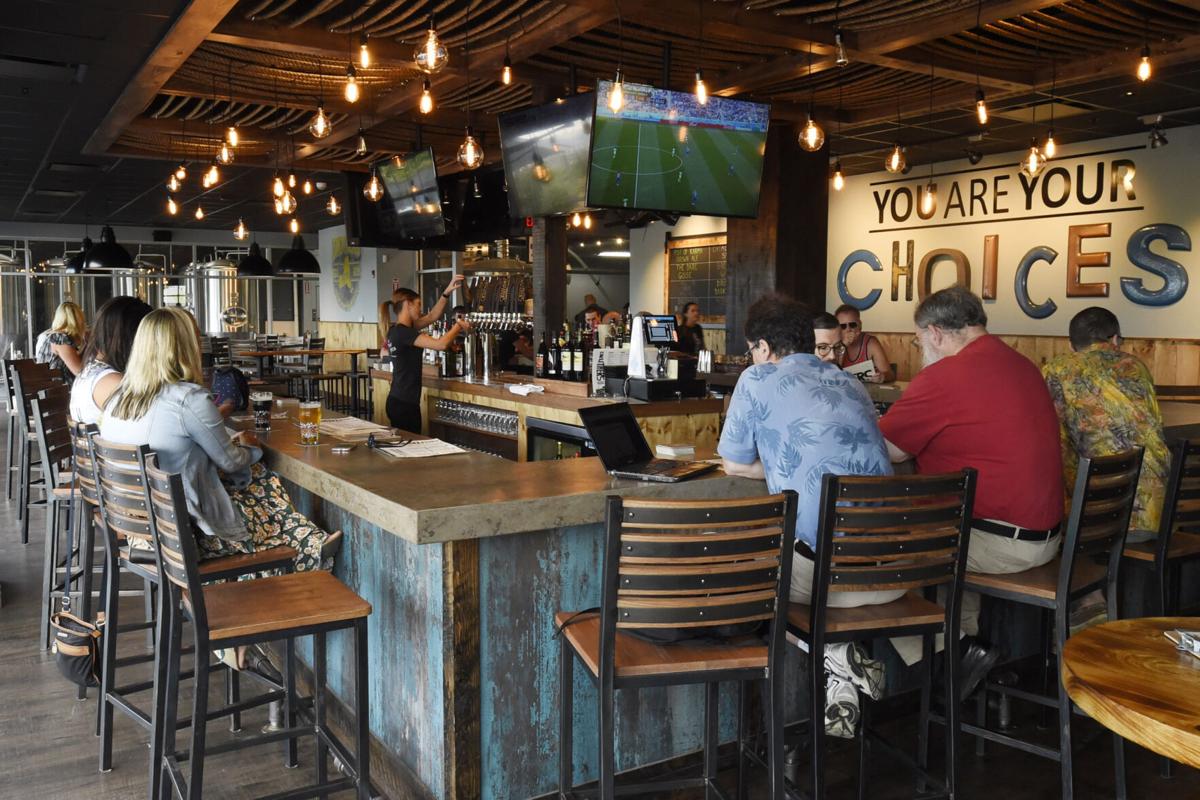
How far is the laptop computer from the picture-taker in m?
2.94

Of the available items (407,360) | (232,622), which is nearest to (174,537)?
(232,622)

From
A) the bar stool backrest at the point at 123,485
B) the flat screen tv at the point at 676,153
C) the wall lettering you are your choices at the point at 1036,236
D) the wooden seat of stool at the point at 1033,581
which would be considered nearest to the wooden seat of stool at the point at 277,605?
the bar stool backrest at the point at 123,485

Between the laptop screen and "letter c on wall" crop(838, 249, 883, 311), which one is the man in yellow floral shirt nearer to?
the laptop screen

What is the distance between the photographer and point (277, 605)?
2.60 m

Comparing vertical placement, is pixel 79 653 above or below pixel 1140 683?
below

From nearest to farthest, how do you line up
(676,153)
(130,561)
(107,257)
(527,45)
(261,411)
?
(130,561) < (261,411) < (527,45) < (676,153) < (107,257)

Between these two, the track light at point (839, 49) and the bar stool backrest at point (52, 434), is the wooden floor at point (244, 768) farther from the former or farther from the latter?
the track light at point (839, 49)

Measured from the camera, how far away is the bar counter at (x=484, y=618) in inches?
103

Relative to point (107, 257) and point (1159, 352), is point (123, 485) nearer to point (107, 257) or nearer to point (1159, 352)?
point (1159, 352)

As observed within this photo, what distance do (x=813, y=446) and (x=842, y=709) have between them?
750 mm

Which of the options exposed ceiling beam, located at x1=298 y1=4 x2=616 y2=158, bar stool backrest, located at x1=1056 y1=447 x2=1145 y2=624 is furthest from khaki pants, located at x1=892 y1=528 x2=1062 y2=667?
exposed ceiling beam, located at x1=298 y1=4 x2=616 y2=158

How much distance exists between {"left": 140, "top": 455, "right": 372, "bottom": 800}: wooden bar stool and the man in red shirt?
1.68m

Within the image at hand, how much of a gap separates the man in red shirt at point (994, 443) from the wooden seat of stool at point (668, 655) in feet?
3.00

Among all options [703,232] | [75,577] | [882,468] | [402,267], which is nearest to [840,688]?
[882,468]
